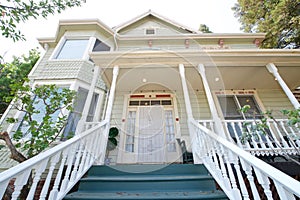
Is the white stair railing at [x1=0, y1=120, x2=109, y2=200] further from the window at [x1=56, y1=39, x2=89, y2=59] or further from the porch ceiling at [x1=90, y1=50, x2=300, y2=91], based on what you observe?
the window at [x1=56, y1=39, x2=89, y2=59]

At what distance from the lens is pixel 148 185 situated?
74.0 inches

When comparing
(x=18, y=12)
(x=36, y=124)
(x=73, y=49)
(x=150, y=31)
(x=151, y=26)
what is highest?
(x=151, y=26)

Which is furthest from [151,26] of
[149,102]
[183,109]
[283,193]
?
[283,193]

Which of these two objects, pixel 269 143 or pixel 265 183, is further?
pixel 269 143

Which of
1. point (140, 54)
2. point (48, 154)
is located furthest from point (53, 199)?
point (140, 54)

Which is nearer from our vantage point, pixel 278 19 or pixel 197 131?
pixel 197 131

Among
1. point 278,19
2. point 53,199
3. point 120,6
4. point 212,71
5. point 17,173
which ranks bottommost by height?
point 53,199

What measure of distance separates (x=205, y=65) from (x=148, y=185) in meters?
2.96

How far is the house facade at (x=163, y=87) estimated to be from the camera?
336 cm

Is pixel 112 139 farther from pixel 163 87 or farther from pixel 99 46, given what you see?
pixel 99 46

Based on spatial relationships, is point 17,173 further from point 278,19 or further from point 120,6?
point 278,19

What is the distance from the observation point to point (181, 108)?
446 cm

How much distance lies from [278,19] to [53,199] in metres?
10.0

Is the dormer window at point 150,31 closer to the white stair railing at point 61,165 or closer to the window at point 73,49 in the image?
the window at point 73,49
